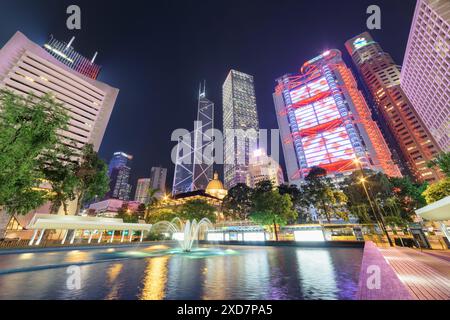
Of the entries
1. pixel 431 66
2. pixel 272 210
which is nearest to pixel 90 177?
pixel 272 210

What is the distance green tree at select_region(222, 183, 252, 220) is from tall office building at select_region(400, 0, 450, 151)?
246ft

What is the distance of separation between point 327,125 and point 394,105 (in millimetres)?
51813

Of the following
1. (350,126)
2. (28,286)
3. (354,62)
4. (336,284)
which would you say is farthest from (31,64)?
(354,62)

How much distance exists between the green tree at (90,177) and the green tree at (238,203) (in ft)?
127

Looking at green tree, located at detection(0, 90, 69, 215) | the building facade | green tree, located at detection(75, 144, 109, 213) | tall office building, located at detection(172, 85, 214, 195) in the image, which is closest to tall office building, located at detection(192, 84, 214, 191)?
tall office building, located at detection(172, 85, 214, 195)

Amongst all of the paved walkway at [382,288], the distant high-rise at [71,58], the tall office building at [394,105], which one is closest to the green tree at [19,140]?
the paved walkway at [382,288]

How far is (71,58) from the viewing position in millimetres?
88188

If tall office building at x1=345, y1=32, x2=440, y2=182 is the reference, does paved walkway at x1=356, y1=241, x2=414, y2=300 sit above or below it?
below

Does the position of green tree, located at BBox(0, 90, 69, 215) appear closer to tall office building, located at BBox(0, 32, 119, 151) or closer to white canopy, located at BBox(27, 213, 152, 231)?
white canopy, located at BBox(27, 213, 152, 231)

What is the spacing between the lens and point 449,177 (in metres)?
23.2

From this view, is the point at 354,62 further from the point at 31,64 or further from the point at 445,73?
the point at 31,64

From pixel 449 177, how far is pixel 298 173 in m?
78.0

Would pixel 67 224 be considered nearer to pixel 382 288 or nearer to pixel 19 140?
pixel 19 140

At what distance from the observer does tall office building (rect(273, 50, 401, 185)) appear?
8856 cm
